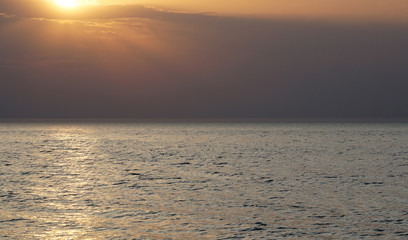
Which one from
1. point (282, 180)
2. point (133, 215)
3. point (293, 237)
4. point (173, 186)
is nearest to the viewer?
point (293, 237)

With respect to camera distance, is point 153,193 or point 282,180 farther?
point 282,180

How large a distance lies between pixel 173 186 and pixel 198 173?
11.1 metres

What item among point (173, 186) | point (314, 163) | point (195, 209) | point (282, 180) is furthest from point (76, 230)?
point (314, 163)

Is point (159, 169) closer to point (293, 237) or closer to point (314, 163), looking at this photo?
point (314, 163)

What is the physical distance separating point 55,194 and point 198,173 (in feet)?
60.8

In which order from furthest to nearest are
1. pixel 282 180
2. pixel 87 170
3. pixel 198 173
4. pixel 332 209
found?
pixel 87 170 < pixel 198 173 < pixel 282 180 < pixel 332 209

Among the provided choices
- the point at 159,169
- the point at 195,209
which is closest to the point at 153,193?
the point at 195,209

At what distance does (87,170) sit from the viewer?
57.1 m

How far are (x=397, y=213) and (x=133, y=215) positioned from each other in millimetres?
14772

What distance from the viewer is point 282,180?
46.9 meters

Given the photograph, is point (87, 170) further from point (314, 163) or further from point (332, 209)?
point (332, 209)

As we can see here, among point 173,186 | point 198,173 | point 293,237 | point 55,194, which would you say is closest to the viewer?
point 293,237

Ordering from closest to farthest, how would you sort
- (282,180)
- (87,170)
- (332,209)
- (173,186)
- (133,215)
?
(133,215) < (332,209) < (173,186) < (282,180) < (87,170)

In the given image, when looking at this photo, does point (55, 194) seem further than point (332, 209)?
Yes
